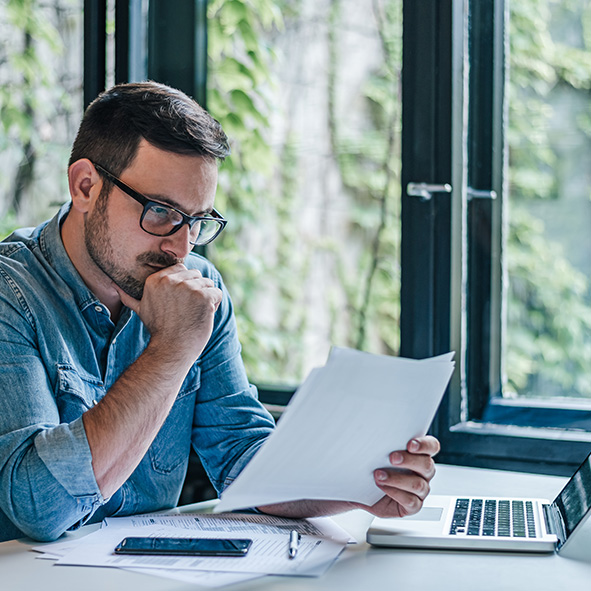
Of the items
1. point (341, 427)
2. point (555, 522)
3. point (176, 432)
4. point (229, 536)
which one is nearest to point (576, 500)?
point (555, 522)

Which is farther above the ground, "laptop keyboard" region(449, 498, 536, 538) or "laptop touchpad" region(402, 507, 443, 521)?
"laptop keyboard" region(449, 498, 536, 538)

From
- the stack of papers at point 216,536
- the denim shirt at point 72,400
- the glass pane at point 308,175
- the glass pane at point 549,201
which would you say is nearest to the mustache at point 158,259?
the denim shirt at point 72,400

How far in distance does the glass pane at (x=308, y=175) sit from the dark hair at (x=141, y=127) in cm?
69

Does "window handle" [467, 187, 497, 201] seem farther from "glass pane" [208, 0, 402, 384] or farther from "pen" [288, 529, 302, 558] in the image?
"pen" [288, 529, 302, 558]

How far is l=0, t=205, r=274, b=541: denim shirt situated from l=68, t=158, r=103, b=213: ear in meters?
0.06

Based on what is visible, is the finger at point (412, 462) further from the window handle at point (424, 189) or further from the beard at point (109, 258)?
the window handle at point (424, 189)

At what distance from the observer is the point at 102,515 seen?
1.38 m

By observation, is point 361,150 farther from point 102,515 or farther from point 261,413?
point 102,515

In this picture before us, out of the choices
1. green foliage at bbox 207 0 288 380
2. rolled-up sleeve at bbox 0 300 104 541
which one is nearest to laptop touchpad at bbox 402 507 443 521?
rolled-up sleeve at bbox 0 300 104 541

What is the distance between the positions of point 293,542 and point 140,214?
22.4 inches

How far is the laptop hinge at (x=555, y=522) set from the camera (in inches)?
43.4

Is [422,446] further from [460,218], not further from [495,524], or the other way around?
[460,218]

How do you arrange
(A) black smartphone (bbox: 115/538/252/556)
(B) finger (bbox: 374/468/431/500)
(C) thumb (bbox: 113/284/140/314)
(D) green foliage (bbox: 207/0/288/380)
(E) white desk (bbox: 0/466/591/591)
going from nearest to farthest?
1. (E) white desk (bbox: 0/466/591/591)
2. (A) black smartphone (bbox: 115/538/252/556)
3. (B) finger (bbox: 374/468/431/500)
4. (C) thumb (bbox: 113/284/140/314)
5. (D) green foliage (bbox: 207/0/288/380)

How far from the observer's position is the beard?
1.37 m
